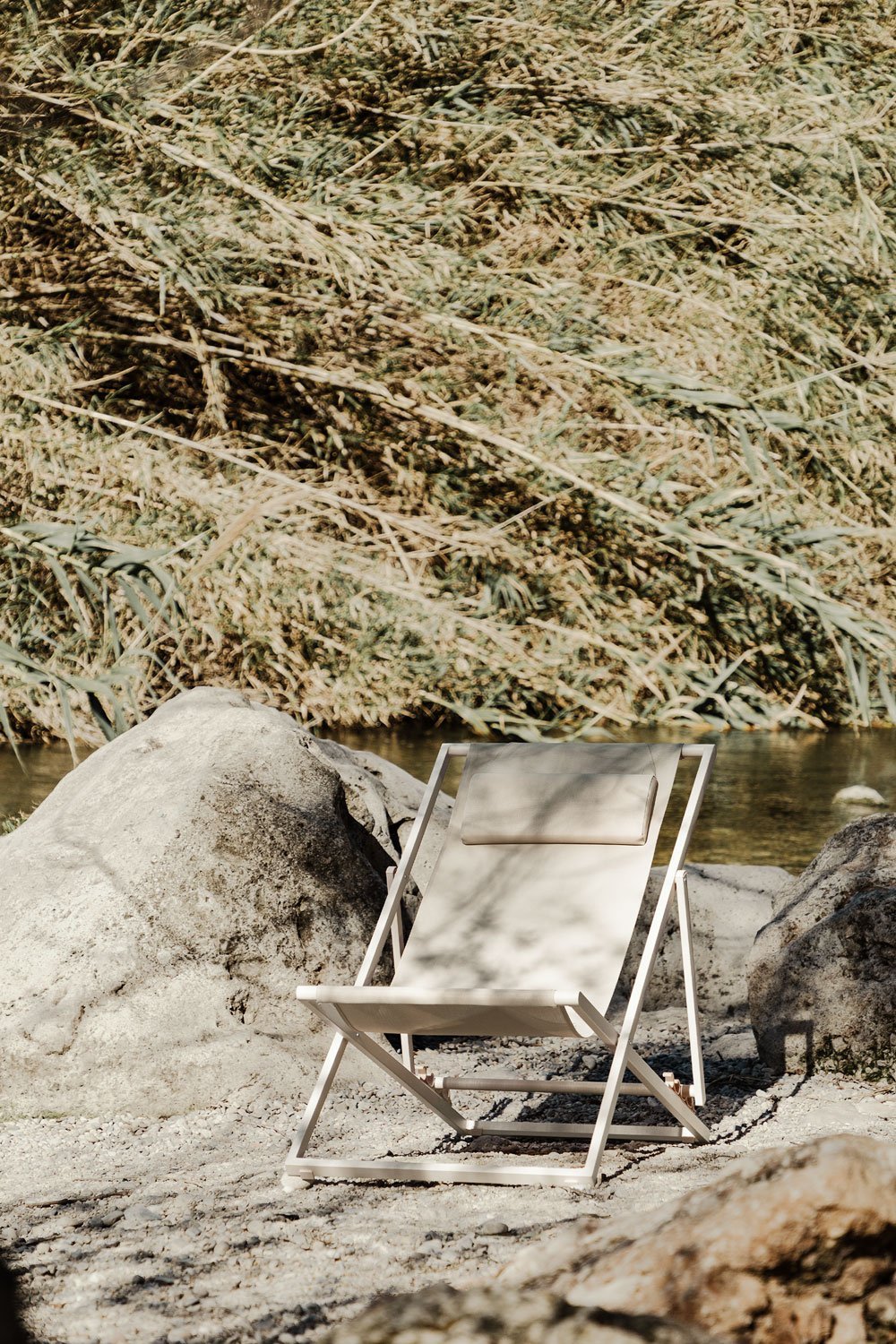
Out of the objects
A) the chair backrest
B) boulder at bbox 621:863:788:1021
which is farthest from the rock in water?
the chair backrest

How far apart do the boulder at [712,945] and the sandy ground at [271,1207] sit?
632mm

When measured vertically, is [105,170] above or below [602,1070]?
above

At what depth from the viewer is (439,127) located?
7648 millimetres

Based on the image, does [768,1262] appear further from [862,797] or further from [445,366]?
[445,366]

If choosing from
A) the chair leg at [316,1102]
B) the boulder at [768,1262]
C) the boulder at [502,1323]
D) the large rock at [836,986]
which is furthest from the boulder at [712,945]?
the boulder at [502,1323]

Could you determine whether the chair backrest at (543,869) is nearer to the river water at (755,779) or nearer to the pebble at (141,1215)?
the pebble at (141,1215)

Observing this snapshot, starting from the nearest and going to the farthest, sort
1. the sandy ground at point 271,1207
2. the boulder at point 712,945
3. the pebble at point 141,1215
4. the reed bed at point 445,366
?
1. the sandy ground at point 271,1207
2. the pebble at point 141,1215
3. the boulder at point 712,945
4. the reed bed at point 445,366

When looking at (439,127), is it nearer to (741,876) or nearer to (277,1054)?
(741,876)

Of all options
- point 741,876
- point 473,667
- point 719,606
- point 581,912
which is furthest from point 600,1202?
point 719,606

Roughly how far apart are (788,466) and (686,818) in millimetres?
3898

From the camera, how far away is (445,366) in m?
6.71

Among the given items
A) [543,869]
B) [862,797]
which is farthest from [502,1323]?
[862,797]

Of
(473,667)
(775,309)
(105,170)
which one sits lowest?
(473,667)

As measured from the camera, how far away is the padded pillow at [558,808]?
301 cm
